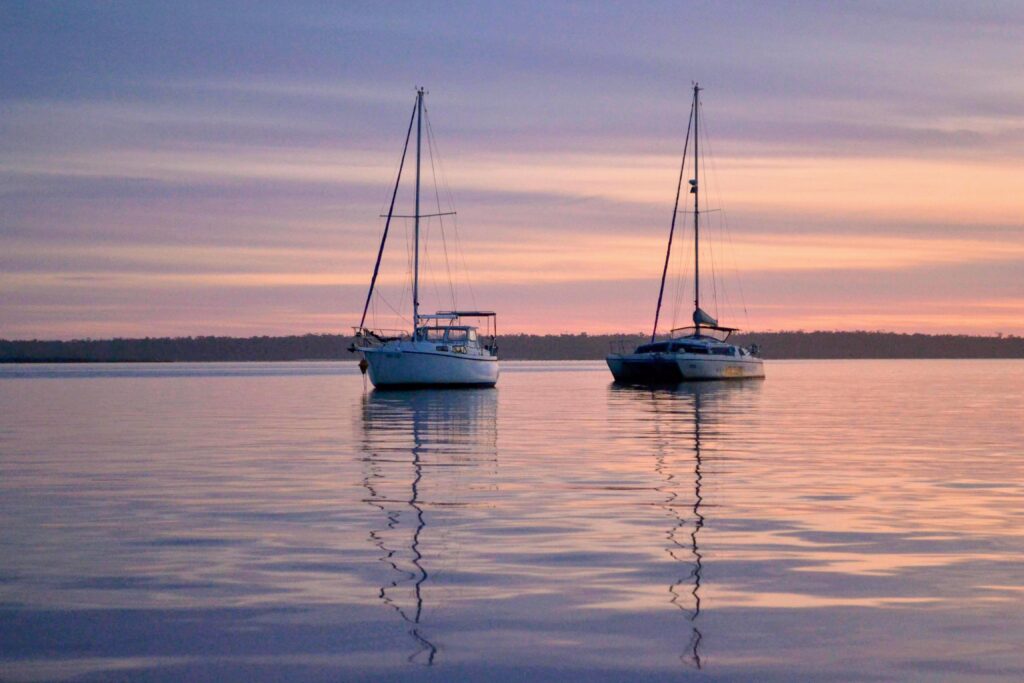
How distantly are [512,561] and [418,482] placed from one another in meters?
7.78

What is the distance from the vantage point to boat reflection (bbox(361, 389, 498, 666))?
37.2ft

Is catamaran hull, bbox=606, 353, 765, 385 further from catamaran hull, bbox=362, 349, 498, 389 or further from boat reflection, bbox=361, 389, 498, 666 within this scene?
boat reflection, bbox=361, 389, 498, 666

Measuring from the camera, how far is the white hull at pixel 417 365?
6378 cm

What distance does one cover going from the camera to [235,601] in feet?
36.0

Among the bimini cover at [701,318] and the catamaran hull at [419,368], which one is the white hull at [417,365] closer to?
the catamaran hull at [419,368]

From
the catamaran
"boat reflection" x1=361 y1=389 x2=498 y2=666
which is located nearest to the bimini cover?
the catamaran

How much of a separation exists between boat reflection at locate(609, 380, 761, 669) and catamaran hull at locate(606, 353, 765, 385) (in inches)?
755

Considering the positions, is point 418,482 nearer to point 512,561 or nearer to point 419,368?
point 512,561

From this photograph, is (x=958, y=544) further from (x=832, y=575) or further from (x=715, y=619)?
(x=715, y=619)

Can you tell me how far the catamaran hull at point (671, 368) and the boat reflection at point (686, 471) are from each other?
1917 cm

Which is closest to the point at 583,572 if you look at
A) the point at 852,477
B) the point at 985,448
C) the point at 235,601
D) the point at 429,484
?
the point at 235,601

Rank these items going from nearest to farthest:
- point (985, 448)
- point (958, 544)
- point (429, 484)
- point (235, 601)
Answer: point (235, 601), point (958, 544), point (429, 484), point (985, 448)

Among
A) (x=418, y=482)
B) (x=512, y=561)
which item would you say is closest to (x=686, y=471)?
(x=418, y=482)

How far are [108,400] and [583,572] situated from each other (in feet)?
155
